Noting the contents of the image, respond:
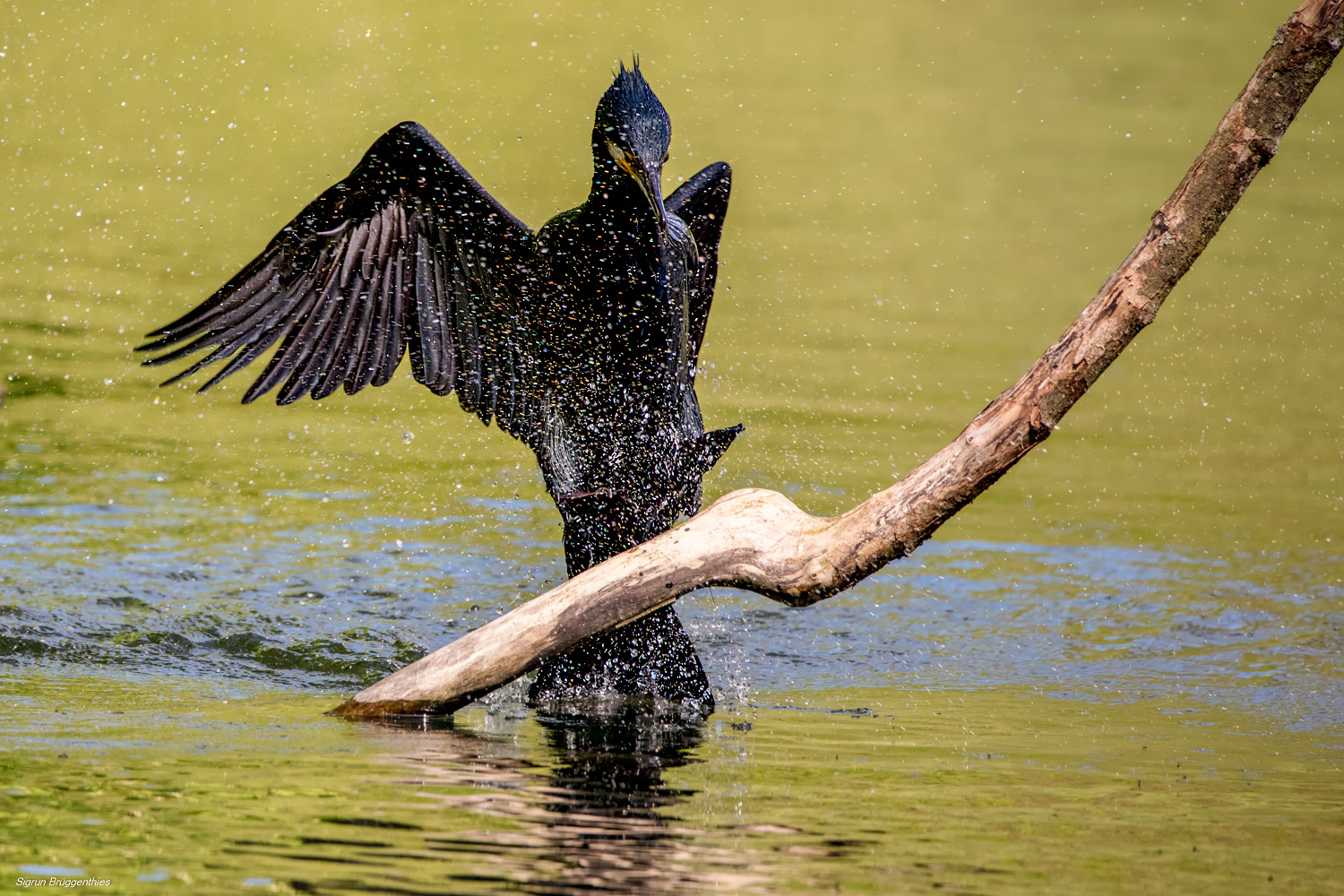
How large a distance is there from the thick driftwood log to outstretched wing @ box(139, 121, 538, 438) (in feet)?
4.08

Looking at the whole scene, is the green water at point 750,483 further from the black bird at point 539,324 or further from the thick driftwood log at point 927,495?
the black bird at point 539,324

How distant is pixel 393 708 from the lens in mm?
3975

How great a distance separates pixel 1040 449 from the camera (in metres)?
7.79

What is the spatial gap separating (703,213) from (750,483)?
1.78 metres

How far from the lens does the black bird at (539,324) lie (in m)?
4.33

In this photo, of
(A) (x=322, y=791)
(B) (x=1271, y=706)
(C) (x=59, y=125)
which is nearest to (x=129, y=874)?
(A) (x=322, y=791)

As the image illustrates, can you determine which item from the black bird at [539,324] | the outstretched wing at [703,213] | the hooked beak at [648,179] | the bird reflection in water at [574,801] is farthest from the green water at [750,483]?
the hooked beak at [648,179]

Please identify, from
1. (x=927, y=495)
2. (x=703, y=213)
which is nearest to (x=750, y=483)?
(x=703, y=213)

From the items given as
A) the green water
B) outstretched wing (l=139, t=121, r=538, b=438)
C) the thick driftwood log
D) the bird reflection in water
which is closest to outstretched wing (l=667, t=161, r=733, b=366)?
outstretched wing (l=139, t=121, r=538, b=438)

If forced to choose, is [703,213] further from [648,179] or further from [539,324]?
[648,179]

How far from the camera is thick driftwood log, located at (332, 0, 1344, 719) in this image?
313 cm

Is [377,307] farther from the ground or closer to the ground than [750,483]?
farther from the ground

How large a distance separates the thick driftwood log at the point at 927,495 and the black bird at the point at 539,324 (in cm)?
57

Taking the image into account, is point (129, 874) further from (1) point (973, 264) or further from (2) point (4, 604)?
(1) point (973, 264)
